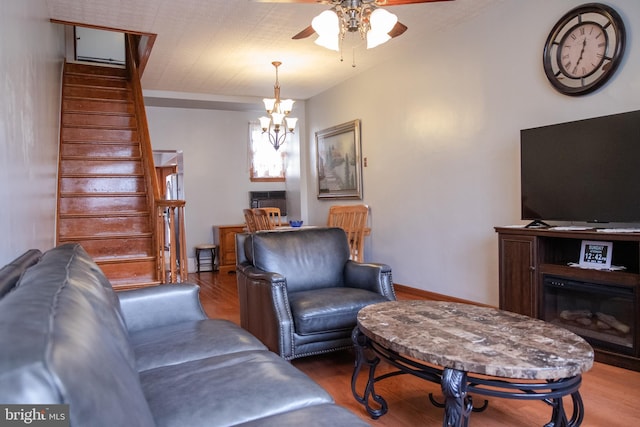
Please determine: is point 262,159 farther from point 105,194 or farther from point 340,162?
point 105,194

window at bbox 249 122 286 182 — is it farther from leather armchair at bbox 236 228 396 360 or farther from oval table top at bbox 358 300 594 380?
oval table top at bbox 358 300 594 380

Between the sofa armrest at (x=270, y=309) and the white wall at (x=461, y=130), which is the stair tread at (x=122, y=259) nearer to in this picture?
the sofa armrest at (x=270, y=309)

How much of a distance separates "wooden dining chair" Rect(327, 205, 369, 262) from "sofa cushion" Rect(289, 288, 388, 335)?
90.8 inches

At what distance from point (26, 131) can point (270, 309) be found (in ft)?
6.23

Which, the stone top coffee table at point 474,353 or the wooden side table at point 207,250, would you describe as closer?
the stone top coffee table at point 474,353

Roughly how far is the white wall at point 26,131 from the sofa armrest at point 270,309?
52.7 inches

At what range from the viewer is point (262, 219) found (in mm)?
5227

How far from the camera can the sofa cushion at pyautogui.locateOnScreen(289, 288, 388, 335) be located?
2.56 m

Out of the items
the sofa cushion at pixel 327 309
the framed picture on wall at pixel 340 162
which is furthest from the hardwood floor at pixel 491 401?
the framed picture on wall at pixel 340 162

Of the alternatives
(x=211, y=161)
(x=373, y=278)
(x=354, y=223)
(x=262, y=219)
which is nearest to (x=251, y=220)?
(x=262, y=219)

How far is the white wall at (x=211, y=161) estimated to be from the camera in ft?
22.8

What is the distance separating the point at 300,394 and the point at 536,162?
2.71m

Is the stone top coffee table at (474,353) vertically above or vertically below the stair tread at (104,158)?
below

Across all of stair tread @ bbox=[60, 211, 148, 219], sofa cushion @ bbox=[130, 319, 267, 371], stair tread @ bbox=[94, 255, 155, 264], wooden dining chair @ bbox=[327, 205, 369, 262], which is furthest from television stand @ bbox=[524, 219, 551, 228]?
stair tread @ bbox=[60, 211, 148, 219]
